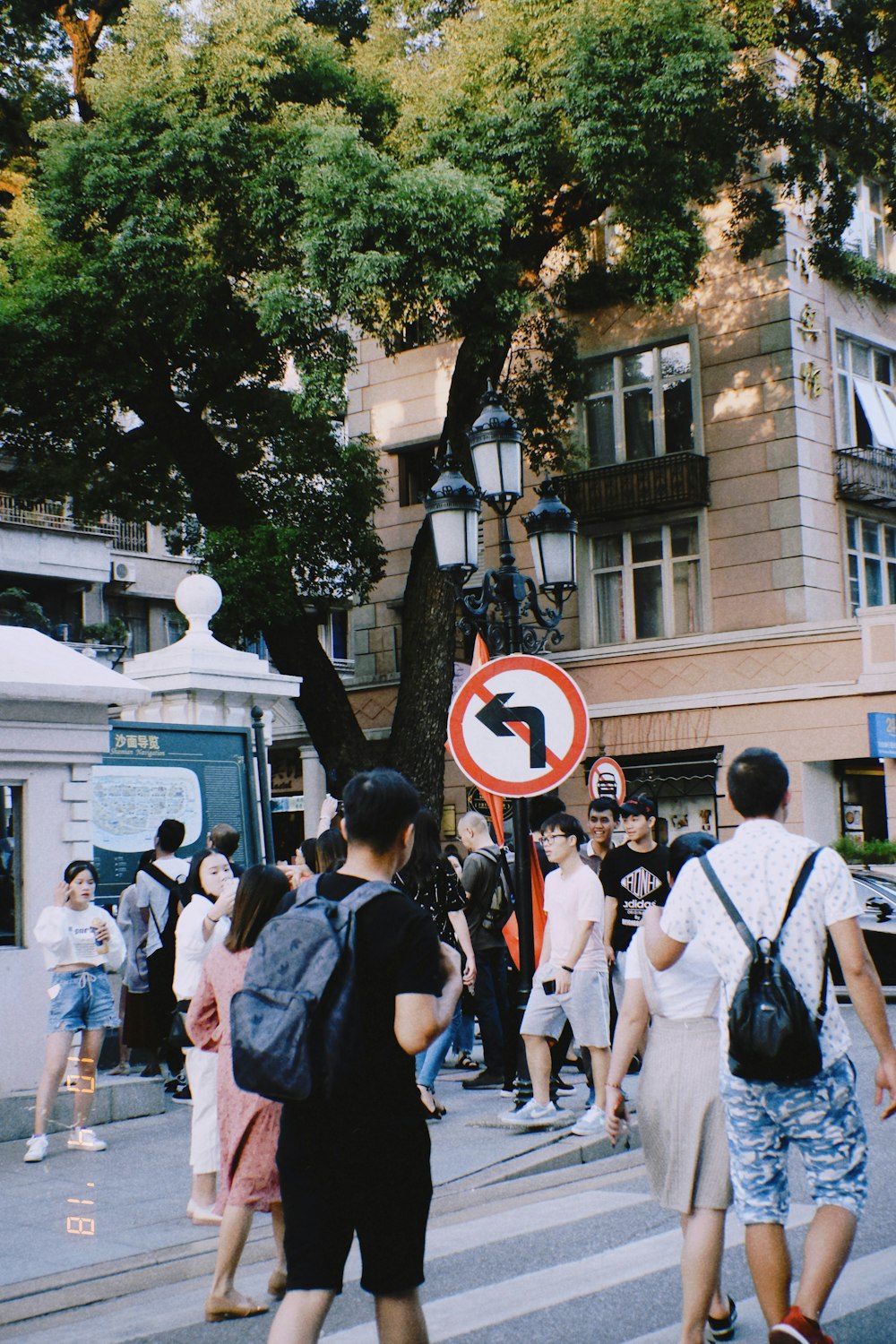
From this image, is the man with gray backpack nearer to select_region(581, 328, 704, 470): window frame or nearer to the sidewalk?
the sidewalk

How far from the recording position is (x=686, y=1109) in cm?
496

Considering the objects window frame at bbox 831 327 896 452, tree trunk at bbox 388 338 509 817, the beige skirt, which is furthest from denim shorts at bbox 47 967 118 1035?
window frame at bbox 831 327 896 452

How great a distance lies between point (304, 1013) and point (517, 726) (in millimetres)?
5010

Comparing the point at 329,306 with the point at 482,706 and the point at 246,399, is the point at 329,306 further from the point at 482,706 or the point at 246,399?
the point at 482,706

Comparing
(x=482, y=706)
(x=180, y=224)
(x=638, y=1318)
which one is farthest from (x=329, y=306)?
(x=638, y=1318)

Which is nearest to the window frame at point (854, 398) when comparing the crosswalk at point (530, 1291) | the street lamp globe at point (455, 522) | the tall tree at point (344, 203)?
the tall tree at point (344, 203)

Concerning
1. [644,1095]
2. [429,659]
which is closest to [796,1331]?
[644,1095]

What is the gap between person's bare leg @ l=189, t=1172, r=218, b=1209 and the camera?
23.5ft

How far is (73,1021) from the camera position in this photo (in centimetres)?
897

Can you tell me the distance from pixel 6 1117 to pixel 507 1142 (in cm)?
314

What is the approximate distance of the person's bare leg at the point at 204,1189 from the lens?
7.15m

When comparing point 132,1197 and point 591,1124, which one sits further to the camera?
point 591,1124

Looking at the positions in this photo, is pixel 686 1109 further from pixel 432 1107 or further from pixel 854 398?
pixel 854 398

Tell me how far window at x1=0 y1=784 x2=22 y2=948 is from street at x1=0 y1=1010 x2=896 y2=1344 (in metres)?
1.50
